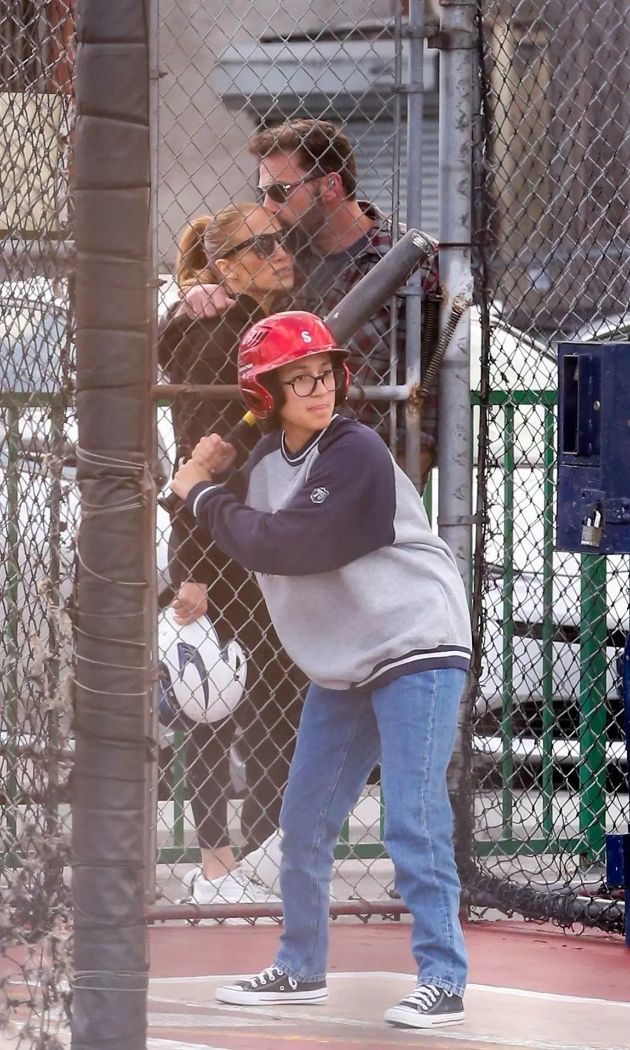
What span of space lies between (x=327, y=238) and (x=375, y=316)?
31cm

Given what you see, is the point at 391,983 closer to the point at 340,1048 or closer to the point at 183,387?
the point at 340,1048

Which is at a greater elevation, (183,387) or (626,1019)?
(183,387)

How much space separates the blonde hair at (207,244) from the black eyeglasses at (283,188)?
0.20 ft

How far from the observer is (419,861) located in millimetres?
4461

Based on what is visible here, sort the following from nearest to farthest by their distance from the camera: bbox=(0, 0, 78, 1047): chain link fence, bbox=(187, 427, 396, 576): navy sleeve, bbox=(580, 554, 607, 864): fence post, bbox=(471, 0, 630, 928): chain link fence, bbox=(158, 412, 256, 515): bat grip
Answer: bbox=(0, 0, 78, 1047): chain link fence
bbox=(187, 427, 396, 576): navy sleeve
bbox=(158, 412, 256, 515): bat grip
bbox=(471, 0, 630, 928): chain link fence
bbox=(580, 554, 607, 864): fence post

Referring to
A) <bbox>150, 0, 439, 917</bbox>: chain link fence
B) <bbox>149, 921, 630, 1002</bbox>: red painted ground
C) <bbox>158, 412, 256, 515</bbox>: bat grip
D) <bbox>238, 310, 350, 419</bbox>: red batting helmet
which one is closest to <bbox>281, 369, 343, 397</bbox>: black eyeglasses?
<bbox>238, 310, 350, 419</bbox>: red batting helmet

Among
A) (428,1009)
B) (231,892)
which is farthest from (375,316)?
(428,1009)

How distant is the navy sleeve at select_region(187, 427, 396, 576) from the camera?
4332 millimetres

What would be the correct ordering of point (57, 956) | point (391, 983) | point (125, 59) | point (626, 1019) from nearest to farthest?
point (125, 59)
point (57, 956)
point (626, 1019)
point (391, 983)

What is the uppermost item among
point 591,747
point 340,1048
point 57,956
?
point 591,747

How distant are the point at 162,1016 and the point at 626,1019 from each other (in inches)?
47.3

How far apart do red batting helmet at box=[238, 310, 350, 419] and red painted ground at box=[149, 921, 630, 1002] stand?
1.72 metres

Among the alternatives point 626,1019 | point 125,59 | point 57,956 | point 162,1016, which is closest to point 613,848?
point 626,1019

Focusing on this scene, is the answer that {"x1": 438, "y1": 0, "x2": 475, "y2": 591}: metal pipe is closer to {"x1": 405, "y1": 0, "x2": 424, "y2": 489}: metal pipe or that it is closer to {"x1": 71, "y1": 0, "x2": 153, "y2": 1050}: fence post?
{"x1": 405, "y1": 0, "x2": 424, "y2": 489}: metal pipe
